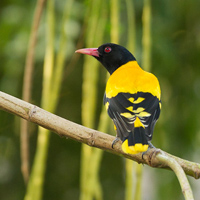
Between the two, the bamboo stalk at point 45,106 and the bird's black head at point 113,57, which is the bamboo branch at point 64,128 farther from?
the bird's black head at point 113,57

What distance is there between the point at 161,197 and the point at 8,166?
112 centimetres

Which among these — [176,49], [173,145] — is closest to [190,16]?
[176,49]

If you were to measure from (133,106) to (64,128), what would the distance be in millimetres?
355

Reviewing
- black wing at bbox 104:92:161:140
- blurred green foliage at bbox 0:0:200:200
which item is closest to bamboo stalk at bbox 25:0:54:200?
black wing at bbox 104:92:161:140

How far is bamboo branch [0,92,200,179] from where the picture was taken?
46.7 inches

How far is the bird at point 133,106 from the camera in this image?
1306 millimetres

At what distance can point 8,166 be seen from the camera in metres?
2.69

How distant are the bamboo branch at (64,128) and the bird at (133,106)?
0.14 feet

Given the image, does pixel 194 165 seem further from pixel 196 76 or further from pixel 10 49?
pixel 10 49

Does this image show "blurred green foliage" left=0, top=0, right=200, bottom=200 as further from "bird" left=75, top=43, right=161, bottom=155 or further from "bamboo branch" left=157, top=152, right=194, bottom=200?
"bamboo branch" left=157, top=152, right=194, bottom=200

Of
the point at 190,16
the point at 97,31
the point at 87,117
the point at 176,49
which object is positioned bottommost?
the point at 87,117

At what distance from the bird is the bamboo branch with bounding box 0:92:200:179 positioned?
44mm

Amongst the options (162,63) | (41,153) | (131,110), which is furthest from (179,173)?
(162,63)

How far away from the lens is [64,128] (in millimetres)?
1226
